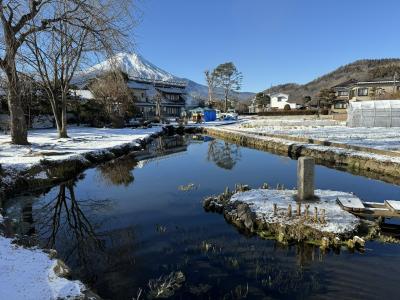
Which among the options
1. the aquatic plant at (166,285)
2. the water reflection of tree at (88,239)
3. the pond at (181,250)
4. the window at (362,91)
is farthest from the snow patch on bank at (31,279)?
the window at (362,91)

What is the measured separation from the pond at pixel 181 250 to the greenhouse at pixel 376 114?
25.9 meters

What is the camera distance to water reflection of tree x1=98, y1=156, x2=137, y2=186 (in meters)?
14.7

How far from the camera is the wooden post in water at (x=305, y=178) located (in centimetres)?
918

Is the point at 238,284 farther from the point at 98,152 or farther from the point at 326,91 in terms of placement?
the point at 326,91

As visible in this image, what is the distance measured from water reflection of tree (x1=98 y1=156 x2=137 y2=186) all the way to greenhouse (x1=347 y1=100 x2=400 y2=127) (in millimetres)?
27930

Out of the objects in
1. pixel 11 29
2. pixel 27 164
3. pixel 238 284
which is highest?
pixel 11 29

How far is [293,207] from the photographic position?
8852mm

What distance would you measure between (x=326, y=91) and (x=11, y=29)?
65442 millimetres

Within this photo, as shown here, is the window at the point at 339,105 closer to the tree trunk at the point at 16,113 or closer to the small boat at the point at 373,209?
the tree trunk at the point at 16,113

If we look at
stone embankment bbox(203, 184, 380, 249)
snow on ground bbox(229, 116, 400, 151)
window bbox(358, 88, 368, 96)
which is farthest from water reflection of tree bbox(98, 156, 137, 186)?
window bbox(358, 88, 368, 96)

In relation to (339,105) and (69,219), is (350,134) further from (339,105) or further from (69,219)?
(339,105)

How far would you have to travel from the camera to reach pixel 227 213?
30.5 ft

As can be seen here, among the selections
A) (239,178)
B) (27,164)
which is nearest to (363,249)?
(239,178)

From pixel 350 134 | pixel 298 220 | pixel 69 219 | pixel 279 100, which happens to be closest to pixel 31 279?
pixel 69 219
